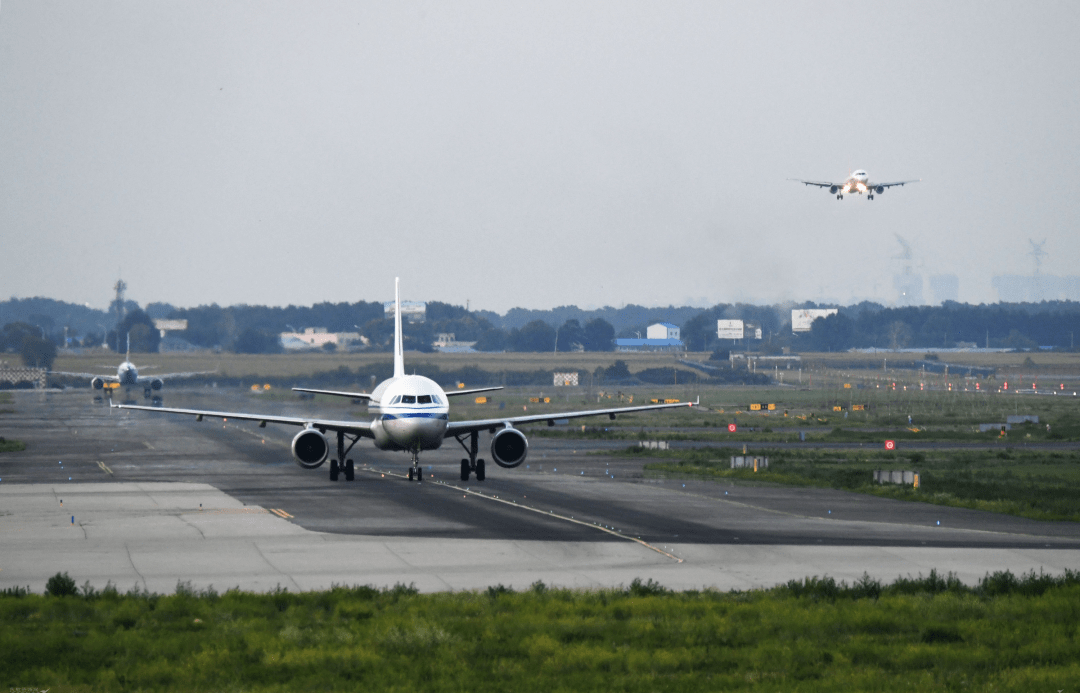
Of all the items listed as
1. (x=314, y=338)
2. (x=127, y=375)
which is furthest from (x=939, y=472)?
(x=314, y=338)

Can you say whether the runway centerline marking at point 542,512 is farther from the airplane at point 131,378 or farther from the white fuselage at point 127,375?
the white fuselage at point 127,375

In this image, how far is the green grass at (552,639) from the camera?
14758mm

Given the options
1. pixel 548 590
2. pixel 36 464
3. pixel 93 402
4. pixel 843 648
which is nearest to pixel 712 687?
pixel 843 648

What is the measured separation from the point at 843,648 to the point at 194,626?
32.7 ft

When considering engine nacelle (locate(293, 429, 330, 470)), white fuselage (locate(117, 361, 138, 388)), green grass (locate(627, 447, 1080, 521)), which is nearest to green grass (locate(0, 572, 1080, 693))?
green grass (locate(627, 447, 1080, 521))

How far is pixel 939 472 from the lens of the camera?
49625 millimetres

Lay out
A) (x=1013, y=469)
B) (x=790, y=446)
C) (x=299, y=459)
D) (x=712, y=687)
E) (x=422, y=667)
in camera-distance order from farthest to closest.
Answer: (x=790, y=446)
(x=1013, y=469)
(x=299, y=459)
(x=422, y=667)
(x=712, y=687)

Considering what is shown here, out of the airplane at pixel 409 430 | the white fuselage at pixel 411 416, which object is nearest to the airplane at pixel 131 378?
the airplane at pixel 409 430

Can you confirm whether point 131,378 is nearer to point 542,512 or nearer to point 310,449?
point 310,449

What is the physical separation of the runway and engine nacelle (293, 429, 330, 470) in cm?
101

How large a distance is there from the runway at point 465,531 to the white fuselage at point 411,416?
5.82ft

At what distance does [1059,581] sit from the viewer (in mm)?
22156

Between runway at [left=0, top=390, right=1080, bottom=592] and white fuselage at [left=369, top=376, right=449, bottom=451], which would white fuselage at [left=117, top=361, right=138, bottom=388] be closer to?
runway at [left=0, top=390, right=1080, bottom=592]

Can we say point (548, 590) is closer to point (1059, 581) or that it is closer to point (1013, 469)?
point (1059, 581)
